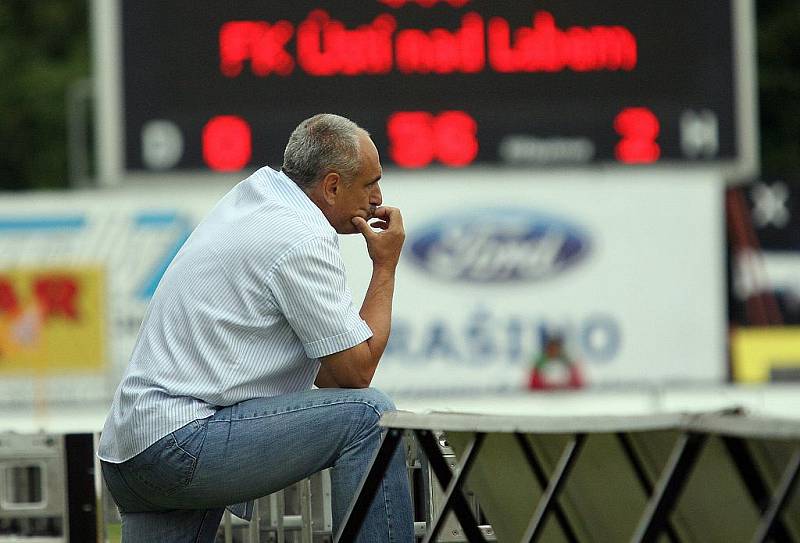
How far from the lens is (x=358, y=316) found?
3.27 m

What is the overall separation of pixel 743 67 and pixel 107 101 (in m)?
4.05

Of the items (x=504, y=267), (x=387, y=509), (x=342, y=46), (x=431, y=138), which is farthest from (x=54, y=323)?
(x=387, y=509)

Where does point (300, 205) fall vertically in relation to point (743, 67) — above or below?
below

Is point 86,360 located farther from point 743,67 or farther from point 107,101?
point 743,67

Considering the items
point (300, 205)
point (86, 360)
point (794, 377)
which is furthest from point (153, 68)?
point (300, 205)

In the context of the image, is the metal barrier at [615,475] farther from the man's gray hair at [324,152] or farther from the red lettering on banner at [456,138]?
the red lettering on banner at [456,138]

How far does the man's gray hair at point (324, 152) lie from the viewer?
340 cm

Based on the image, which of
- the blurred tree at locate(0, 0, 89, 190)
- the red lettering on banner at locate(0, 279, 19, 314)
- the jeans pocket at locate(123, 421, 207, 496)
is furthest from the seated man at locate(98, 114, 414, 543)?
the blurred tree at locate(0, 0, 89, 190)

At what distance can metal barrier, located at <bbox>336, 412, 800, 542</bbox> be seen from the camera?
8.46 feet

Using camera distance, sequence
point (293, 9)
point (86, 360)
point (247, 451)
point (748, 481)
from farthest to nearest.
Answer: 1. point (86, 360)
2. point (293, 9)
3. point (247, 451)
4. point (748, 481)

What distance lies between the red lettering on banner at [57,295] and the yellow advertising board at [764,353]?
4.57 m

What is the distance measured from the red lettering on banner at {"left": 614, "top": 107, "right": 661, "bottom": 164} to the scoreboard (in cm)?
1

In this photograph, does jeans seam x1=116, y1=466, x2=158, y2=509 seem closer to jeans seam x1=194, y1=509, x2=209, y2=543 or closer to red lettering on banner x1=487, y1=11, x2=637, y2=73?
jeans seam x1=194, y1=509, x2=209, y2=543

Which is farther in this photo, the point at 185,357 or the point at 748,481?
the point at 185,357
